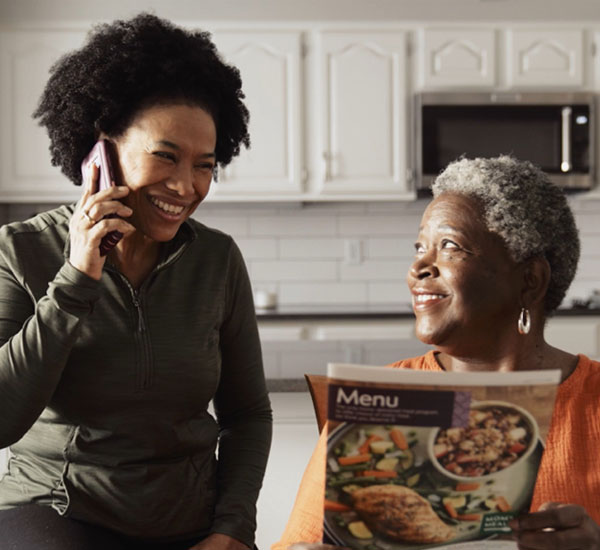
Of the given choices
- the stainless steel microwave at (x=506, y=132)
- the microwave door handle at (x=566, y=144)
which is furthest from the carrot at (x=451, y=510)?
the microwave door handle at (x=566, y=144)

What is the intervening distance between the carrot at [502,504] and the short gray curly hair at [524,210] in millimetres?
394

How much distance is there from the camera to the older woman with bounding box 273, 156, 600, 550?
1021 mm

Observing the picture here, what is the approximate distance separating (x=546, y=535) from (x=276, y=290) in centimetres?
326

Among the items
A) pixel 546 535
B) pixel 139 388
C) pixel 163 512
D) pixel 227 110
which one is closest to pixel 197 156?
pixel 227 110

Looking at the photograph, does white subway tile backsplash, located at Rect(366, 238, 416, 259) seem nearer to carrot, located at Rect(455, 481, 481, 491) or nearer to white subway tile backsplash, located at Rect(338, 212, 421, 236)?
white subway tile backsplash, located at Rect(338, 212, 421, 236)

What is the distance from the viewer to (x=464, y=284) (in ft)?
3.40

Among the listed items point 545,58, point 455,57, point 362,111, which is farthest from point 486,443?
point 545,58

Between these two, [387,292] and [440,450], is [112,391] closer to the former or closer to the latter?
[440,450]

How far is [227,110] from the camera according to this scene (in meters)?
1.28

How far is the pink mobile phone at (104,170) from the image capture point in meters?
1.05

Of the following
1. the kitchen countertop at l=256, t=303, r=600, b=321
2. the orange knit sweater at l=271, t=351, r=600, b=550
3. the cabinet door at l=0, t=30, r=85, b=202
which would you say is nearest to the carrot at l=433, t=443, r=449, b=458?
the orange knit sweater at l=271, t=351, r=600, b=550

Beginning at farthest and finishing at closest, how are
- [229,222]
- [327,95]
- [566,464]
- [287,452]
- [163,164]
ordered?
[229,222] → [327,95] → [287,452] → [163,164] → [566,464]

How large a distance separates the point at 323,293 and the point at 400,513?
10.8 ft

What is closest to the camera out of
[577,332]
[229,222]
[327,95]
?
[577,332]
